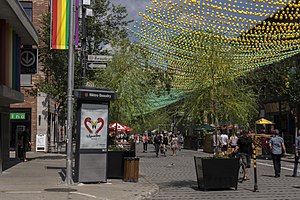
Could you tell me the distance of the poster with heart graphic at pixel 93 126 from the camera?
1476 centimetres

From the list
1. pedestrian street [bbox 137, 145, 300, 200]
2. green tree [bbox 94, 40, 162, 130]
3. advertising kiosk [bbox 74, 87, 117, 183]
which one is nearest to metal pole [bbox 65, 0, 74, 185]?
advertising kiosk [bbox 74, 87, 117, 183]

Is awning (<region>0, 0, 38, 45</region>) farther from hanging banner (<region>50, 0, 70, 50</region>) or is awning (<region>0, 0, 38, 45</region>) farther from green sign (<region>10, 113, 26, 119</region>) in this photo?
green sign (<region>10, 113, 26, 119</region>)

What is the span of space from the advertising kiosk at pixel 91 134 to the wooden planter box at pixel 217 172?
315 centimetres

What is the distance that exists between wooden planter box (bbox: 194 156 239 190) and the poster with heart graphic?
3.19m

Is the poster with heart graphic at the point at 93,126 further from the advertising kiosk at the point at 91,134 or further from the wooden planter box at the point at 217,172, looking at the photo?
the wooden planter box at the point at 217,172

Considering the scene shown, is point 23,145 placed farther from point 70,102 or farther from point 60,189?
point 60,189

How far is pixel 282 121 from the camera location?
150 feet

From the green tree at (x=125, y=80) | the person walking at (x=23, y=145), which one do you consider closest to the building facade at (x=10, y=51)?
the person walking at (x=23, y=145)

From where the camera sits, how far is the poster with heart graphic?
581 inches

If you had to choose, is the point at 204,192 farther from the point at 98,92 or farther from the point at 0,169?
the point at 0,169

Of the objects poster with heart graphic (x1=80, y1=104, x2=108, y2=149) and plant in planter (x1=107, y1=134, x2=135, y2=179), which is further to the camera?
plant in planter (x1=107, y1=134, x2=135, y2=179)

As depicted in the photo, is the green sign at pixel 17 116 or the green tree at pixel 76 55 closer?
the green tree at pixel 76 55

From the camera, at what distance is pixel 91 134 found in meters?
14.9

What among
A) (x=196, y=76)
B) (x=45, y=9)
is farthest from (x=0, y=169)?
(x=45, y=9)
